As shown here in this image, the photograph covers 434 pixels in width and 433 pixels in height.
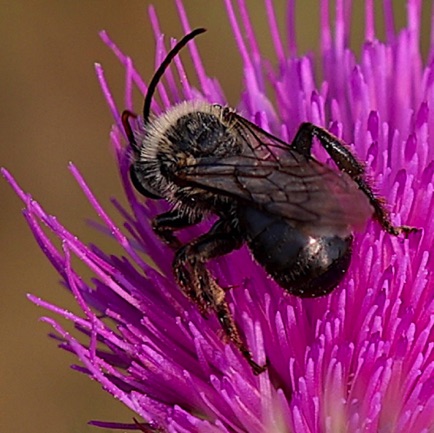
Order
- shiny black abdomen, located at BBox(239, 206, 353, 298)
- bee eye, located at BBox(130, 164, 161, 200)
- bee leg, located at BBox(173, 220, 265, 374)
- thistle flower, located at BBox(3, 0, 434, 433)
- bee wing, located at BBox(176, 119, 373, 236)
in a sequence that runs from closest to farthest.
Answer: bee wing, located at BBox(176, 119, 373, 236) → shiny black abdomen, located at BBox(239, 206, 353, 298) → thistle flower, located at BBox(3, 0, 434, 433) → bee leg, located at BBox(173, 220, 265, 374) → bee eye, located at BBox(130, 164, 161, 200)

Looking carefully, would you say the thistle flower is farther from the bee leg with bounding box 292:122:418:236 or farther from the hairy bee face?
the hairy bee face

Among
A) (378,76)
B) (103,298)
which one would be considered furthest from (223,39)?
(103,298)

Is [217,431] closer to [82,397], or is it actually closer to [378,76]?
[378,76]

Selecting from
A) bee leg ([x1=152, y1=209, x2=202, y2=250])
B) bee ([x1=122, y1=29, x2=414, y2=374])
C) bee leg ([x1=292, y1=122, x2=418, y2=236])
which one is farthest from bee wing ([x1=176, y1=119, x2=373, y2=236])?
bee leg ([x1=152, y1=209, x2=202, y2=250])

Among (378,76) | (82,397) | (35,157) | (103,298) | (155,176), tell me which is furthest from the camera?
(35,157)

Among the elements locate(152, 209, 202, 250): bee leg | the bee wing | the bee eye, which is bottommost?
locate(152, 209, 202, 250): bee leg

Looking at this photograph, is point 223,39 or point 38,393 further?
point 223,39

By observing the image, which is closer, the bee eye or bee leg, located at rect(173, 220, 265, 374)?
bee leg, located at rect(173, 220, 265, 374)
